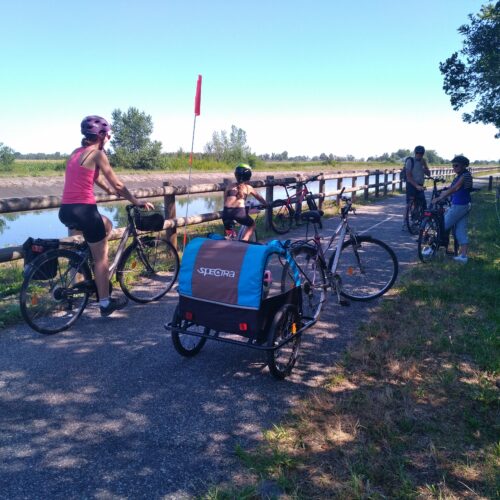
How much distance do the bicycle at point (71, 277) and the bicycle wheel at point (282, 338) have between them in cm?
240

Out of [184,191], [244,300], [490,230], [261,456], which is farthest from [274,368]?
[490,230]

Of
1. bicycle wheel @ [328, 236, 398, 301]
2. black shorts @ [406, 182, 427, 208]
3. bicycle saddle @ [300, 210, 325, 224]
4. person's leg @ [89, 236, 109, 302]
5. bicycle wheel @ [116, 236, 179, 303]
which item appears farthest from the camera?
black shorts @ [406, 182, 427, 208]

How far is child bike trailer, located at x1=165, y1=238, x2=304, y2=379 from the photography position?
3.62 meters

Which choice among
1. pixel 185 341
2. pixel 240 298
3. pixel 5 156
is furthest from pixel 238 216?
pixel 5 156

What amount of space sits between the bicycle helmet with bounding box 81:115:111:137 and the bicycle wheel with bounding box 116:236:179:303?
1.57m

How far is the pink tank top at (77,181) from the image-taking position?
473 centimetres

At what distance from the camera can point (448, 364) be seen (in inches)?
162

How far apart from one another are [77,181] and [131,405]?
2446mm

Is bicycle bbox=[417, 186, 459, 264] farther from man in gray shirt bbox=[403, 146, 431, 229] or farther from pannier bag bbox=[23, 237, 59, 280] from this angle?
pannier bag bbox=[23, 237, 59, 280]

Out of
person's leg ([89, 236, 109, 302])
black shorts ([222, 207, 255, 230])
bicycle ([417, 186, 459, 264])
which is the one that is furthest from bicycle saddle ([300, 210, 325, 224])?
bicycle ([417, 186, 459, 264])

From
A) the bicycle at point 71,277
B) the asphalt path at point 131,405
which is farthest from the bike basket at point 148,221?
the asphalt path at point 131,405

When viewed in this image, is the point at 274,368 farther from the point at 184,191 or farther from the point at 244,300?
the point at 184,191

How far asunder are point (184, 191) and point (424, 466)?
6453 mm

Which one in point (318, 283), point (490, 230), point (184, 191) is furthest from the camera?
point (490, 230)
